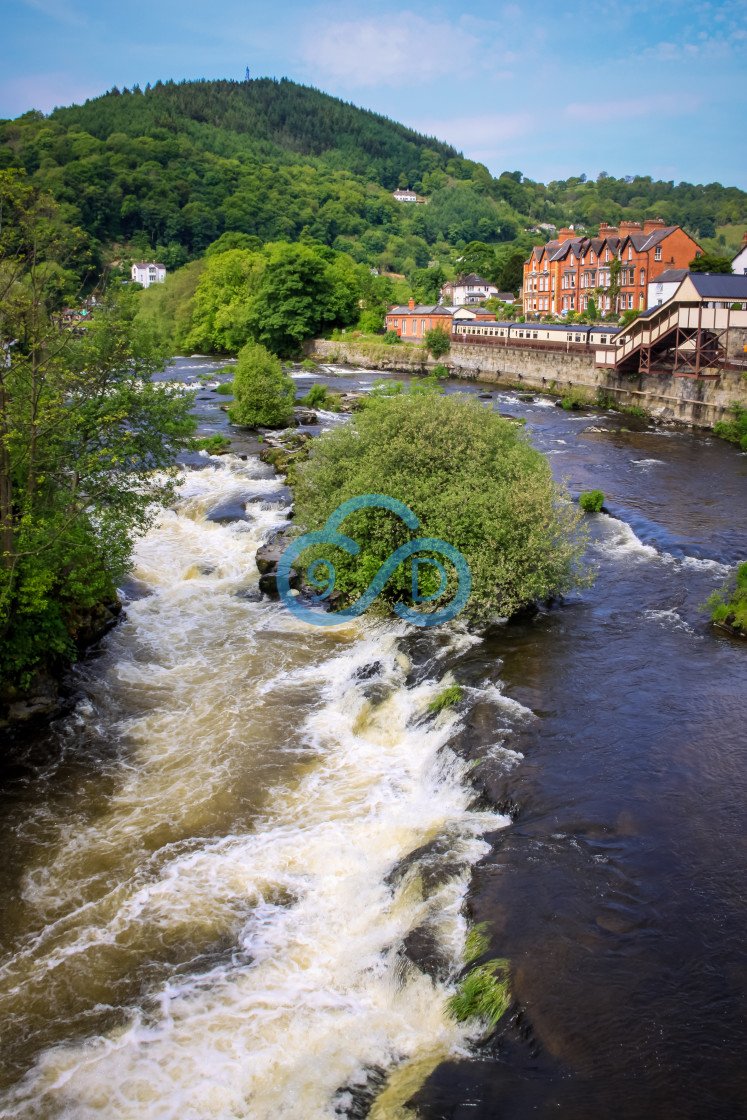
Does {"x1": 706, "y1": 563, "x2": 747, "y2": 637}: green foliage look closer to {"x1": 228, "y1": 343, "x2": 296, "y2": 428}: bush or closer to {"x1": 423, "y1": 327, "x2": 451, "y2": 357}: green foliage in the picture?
{"x1": 228, "y1": 343, "x2": 296, "y2": 428}: bush

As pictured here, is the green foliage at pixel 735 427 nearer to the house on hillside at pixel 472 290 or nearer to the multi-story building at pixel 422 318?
the multi-story building at pixel 422 318

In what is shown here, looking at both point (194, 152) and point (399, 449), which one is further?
point (194, 152)

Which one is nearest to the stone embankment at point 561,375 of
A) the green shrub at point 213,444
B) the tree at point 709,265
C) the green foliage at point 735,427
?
the green foliage at point 735,427

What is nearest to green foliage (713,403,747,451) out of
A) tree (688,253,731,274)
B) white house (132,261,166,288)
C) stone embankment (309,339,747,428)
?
stone embankment (309,339,747,428)

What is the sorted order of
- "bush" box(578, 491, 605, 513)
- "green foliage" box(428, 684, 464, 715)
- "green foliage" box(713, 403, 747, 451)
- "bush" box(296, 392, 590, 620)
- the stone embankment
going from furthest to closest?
the stone embankment → "green foliage" box(713, 403, 747, 451) → "bush" box(578, 491, 605, 513) → "bush" box(296, 392, 590, 620) → "green foliage" box(428, 684, 464, 715)

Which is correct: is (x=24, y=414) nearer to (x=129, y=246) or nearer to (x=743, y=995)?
(x=743, y=995)

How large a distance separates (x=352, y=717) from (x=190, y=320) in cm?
8293

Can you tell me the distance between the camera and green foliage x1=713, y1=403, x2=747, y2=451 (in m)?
42.8

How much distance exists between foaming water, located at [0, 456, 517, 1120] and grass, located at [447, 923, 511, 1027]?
0.26 m

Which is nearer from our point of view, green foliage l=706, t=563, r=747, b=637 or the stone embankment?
green foliage l=706, t=563, r=747, b=637

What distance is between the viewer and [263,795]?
608 inches

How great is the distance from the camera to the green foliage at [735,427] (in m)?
42.8

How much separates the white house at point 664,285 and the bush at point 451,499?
53.2 m

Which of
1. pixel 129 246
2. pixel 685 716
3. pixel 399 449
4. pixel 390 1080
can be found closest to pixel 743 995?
pixel 390 1080
